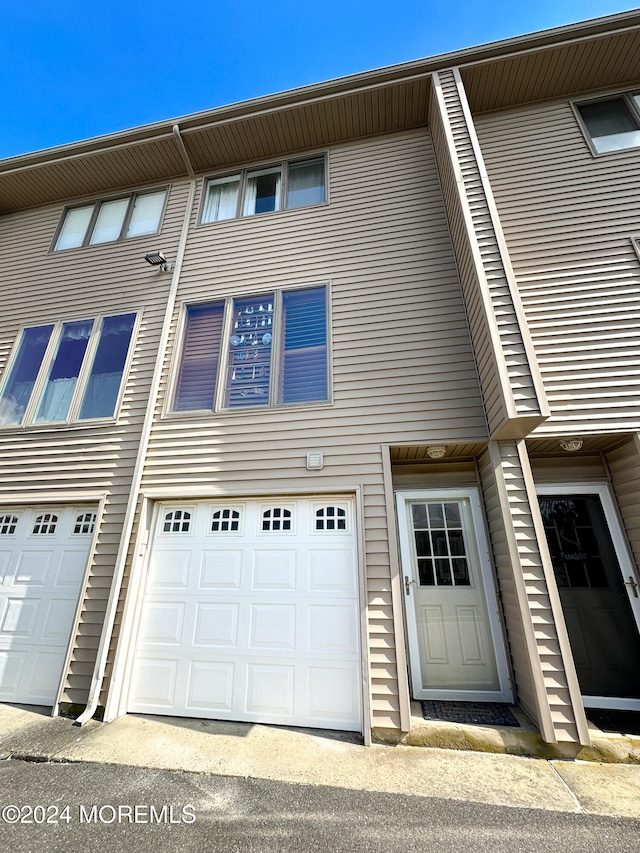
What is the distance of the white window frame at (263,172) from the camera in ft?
18.0

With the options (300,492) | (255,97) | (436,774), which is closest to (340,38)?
(255,97)

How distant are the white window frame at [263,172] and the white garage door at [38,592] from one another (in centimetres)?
474

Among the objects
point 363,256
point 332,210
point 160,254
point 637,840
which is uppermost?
point 332,210

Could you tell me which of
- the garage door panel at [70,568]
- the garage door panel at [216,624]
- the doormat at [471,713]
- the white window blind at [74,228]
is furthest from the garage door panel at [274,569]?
the white window blind at [74,228]

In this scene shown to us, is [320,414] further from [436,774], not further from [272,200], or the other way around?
[272,200]

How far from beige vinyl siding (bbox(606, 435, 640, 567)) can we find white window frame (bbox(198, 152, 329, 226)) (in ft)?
16.2

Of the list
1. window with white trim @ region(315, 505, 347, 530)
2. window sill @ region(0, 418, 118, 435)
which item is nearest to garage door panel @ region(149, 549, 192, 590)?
window with white trim @ region(315, 505, 347, 530)

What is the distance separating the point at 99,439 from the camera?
4523 millimetres

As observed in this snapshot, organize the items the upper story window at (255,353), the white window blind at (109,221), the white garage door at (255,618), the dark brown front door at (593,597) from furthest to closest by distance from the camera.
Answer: the white window blind at (109,221) < the upper story window at (255,353) < the dark brown front door at (593,597) < the white garage door at (255,618)

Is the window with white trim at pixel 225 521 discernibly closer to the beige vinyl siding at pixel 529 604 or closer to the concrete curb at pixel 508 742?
the concrete curb at pixel 508 742

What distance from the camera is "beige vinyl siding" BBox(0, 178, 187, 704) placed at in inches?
155

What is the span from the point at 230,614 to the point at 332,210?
5390mm

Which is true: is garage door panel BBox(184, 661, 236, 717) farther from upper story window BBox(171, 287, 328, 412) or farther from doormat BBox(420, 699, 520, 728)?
upper story window BBox(171, 287, 328, 412)

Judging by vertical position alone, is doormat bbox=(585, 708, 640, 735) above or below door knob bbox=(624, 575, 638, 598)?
below
